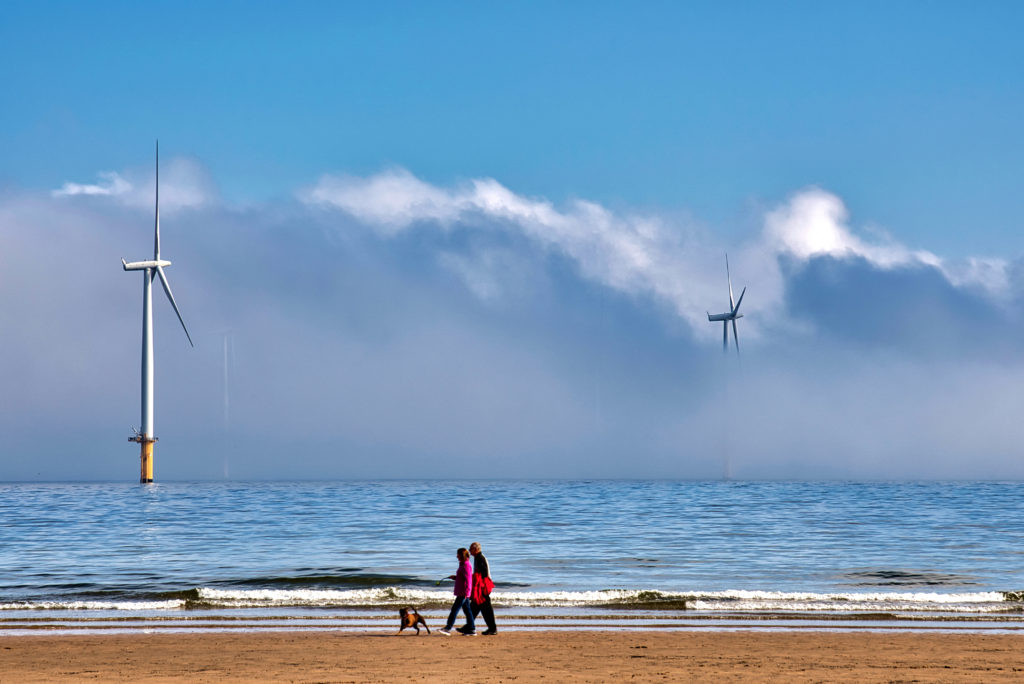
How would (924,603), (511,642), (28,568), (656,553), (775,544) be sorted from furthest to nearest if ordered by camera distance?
1. (775,544)
2. (656,553)
3. (28,568)
4. (924,603)
5. (511,642)

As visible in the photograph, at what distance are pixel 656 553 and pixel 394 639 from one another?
26939 millimetres

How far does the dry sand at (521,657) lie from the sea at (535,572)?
7.99 ft

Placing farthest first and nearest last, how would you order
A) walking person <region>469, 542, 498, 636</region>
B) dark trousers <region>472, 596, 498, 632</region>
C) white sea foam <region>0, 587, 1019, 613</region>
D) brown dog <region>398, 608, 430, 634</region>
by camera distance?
white sea foam <region>0, 587, 1019, 613</region>
brown dog <region>398, 608, 430, 634</region>
walking person <region>469, 542, 498, 636</region>
dark trousers <region>472, 596, 498, 632</region>

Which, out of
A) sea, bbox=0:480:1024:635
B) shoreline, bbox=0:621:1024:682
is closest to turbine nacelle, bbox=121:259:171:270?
sea, bbox=0:480:1024:635

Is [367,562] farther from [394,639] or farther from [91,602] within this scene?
[394,639]

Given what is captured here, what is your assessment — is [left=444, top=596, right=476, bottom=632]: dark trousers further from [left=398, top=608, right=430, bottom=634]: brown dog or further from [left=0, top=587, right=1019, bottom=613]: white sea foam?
[left=0, top=587, right=1019, bottom=613]: white sea foam

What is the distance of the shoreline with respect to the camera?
20922 millimetres

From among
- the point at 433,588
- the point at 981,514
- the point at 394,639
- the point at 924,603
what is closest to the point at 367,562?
the point at 433,588

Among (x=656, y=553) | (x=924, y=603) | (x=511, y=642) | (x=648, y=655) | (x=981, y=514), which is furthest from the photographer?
(x=981, y=514)

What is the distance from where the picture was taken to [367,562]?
48312mm

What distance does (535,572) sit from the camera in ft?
142

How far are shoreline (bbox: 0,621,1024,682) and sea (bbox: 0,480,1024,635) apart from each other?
216 centimetres

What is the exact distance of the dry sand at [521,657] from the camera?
20.8 m

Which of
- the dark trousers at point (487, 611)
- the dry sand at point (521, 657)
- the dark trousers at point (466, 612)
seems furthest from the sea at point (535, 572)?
→ the dry sand at point (521, 657)
